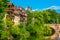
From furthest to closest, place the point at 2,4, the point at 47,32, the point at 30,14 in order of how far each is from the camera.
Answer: the point at 30,14, the point at 47,32, the point at 2,4

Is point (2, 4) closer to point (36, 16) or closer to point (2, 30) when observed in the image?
point (2, 30)

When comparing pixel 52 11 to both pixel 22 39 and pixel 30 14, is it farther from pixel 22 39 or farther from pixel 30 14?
pixel 22 39

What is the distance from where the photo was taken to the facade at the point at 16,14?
145 ft

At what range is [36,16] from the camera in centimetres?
4831

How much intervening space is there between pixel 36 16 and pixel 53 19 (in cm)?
793

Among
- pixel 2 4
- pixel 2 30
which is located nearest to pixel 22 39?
pixel 2 30

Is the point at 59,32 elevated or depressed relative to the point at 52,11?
depressed

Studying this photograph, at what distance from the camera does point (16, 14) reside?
154 feet

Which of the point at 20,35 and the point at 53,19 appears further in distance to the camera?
the point at 53,19

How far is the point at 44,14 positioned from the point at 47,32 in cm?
903

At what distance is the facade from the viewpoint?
145 feet

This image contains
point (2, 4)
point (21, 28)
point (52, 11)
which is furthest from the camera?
point (52, 11)

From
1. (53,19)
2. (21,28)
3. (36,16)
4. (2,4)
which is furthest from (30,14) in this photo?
(2,4)

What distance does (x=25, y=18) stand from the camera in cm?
4866
